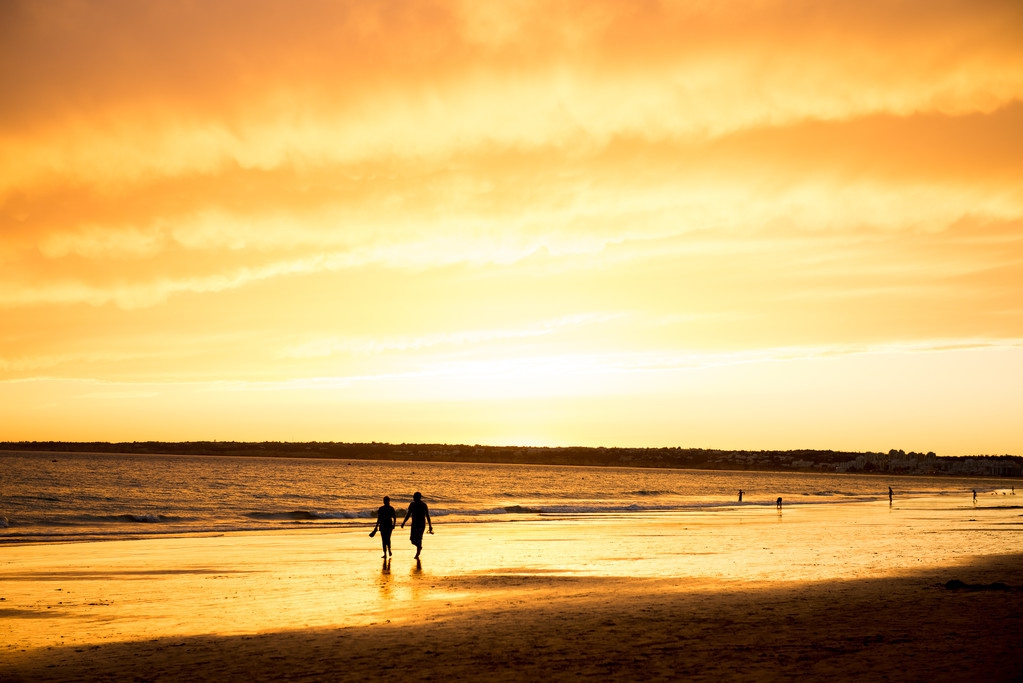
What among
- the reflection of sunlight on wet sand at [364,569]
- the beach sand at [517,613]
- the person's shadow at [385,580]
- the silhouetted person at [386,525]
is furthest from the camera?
the silhouetted person at [386,525]

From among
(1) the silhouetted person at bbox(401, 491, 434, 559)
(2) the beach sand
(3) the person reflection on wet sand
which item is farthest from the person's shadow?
(1) the silhouetted person at bbox(401, 491, 434, 559)

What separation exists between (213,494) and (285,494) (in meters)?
7.36

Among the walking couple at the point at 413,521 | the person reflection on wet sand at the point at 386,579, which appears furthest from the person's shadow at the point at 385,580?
the walking couple at the point at 413,521

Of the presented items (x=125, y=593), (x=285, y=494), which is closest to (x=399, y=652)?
(x=125, y=593)

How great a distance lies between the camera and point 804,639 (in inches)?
543

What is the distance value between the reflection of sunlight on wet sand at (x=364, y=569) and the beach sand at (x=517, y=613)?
11 cm

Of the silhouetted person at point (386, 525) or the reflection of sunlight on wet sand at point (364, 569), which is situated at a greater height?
the silhouetted person at point (386, 525)

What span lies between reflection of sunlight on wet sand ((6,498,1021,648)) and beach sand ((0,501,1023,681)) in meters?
0.11

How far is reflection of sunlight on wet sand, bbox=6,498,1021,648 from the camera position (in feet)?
55.9

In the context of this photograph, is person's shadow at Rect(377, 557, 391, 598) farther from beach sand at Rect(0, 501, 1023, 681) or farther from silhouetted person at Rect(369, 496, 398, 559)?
silhouetted person at Rect(369, 496, 398, 559)

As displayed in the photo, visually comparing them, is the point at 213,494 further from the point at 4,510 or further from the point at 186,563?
the point at 186,563

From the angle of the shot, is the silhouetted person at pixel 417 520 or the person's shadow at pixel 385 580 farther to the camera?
the silhouetted person at pixel 417 520

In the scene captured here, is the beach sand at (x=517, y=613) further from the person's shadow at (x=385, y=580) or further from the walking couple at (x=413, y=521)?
the walking couple at (x=413, y=521)

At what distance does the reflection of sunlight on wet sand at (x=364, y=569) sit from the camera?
55.9ft
